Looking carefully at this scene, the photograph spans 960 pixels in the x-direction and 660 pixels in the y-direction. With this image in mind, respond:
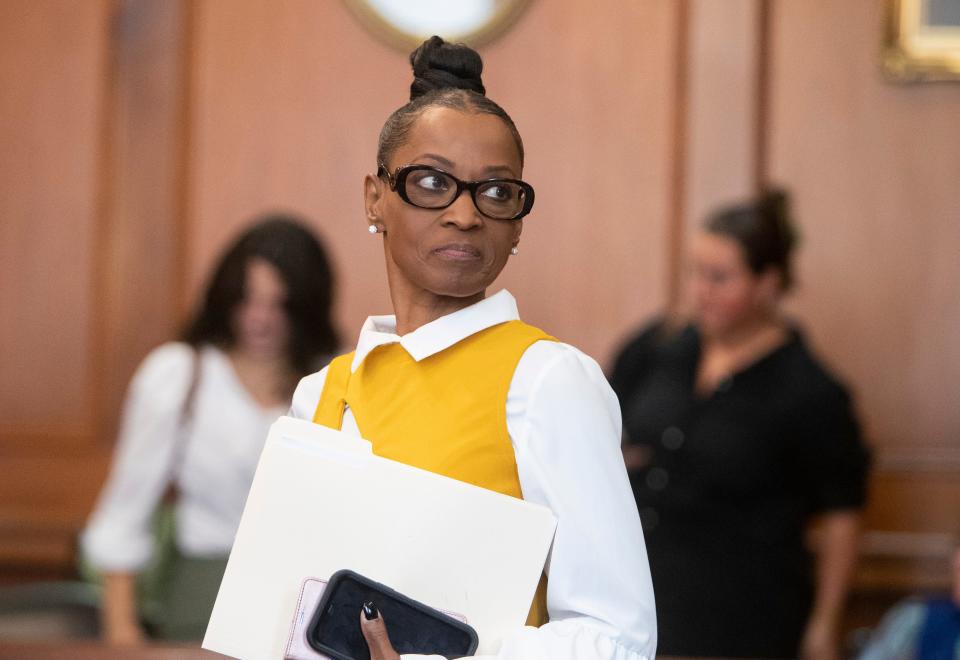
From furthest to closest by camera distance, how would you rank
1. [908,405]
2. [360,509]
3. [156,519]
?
1. [908,405]
2. [156,519]
3. [360,509]

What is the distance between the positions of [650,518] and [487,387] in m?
1.50

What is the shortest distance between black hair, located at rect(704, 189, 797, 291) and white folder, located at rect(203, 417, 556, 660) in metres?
1.65

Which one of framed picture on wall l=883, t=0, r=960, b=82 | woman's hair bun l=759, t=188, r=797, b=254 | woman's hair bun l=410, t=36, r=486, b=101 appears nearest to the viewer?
woman's hair bun l=410, t=36, r=486, b=101

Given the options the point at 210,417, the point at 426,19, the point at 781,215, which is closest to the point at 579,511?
the point at 210,417

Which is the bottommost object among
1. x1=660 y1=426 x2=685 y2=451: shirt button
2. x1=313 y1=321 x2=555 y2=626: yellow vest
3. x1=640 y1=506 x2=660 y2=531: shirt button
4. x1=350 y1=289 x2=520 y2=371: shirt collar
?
x1=640 y1=506 x2=660 y2=531: shirt button

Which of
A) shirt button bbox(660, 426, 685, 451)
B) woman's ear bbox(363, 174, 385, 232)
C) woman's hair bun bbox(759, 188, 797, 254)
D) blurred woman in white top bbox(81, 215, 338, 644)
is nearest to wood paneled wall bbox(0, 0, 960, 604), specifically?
woman's hair bun bbox(759, 188, 797, 254)

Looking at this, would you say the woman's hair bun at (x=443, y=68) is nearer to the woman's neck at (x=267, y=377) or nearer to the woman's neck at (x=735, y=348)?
the woman's neck at (x=267, y=377)

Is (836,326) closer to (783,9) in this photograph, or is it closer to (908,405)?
(908,405)

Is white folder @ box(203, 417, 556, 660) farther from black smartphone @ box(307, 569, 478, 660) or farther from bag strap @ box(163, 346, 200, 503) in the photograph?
bag strap @ box(163, 346, 200, 503)

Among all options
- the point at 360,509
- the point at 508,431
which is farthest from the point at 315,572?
the point at 508,431

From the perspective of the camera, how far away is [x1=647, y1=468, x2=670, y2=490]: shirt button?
2.41 meters

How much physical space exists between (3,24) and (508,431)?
2.77m

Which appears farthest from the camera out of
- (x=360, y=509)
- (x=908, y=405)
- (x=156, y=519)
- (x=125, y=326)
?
(x=125, y=326)

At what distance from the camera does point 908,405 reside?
3051 mm
